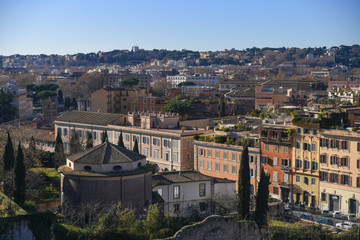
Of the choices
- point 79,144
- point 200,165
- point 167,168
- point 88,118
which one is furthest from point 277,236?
point 88,118

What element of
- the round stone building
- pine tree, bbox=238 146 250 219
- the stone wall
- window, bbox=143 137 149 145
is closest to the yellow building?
pine tree, bbox=238 146 250 219

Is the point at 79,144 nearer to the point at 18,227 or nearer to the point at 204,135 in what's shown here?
the point at 204,135

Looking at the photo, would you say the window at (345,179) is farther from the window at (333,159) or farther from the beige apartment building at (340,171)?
the window at (333,159)

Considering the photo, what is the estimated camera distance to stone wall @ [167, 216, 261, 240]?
18969mm

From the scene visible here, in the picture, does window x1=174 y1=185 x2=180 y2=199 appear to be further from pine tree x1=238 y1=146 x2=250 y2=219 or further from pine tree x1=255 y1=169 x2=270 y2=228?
→ pine tree x1=255 y1=169 x2=270 y2=228

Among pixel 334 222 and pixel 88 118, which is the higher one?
pixel 88 118

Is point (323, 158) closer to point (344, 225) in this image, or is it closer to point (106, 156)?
point (344, 225)

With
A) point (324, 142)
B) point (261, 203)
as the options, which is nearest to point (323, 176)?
point (324, 142)

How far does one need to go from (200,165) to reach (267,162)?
5.62 metres

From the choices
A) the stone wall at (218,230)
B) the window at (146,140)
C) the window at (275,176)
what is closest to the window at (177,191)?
the window at (275,176)

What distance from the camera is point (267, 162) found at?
39250 millimetres

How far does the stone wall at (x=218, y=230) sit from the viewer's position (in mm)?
18969

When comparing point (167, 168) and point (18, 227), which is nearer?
point (18, 227)

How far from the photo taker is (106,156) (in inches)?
1058
